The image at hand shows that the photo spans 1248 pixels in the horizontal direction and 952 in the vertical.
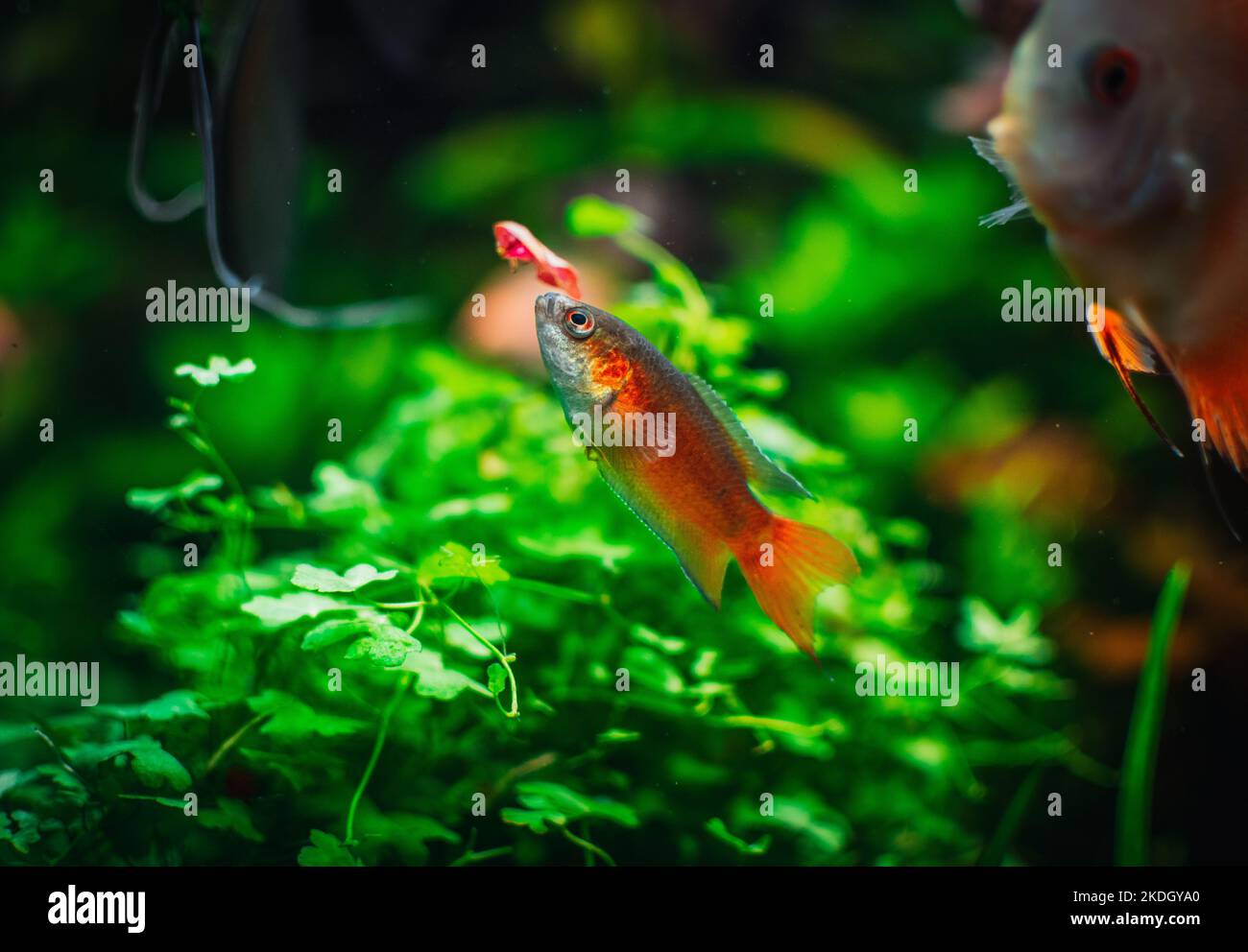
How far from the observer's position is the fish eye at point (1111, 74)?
1.23 metres

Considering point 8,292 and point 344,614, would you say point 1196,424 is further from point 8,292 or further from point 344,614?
point 8,292

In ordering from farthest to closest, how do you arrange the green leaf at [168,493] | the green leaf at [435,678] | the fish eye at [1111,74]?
the green leaf at [168,493], the green leaf at [435,678], the fish eye at [1111,74]

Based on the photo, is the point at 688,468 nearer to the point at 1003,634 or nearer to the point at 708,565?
the point at 708,565

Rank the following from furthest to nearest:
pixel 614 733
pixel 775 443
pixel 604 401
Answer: pixel 775 443
pixel 614 733
pixel 604 401

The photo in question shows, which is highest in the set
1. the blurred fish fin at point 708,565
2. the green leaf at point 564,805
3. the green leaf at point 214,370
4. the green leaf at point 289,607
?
the green leaf at point 214,370

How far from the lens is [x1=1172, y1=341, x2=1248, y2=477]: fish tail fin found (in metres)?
1.35

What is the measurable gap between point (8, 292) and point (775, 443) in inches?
67.5

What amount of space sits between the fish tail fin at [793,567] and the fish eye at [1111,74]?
0.77 meters

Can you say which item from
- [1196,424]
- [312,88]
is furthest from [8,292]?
[1196,424]

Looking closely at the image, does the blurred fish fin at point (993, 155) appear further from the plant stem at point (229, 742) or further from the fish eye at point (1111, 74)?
the plant stem at point (229, 742)

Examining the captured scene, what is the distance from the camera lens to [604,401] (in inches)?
52.1

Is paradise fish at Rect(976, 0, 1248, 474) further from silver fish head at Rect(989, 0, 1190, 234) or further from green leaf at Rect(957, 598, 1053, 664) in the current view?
green leaf at Rect(957, 598, 1053, 664)

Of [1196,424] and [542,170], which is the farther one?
[542,170]

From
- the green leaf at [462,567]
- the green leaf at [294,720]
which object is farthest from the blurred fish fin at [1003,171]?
the green leaf at [294,720]
